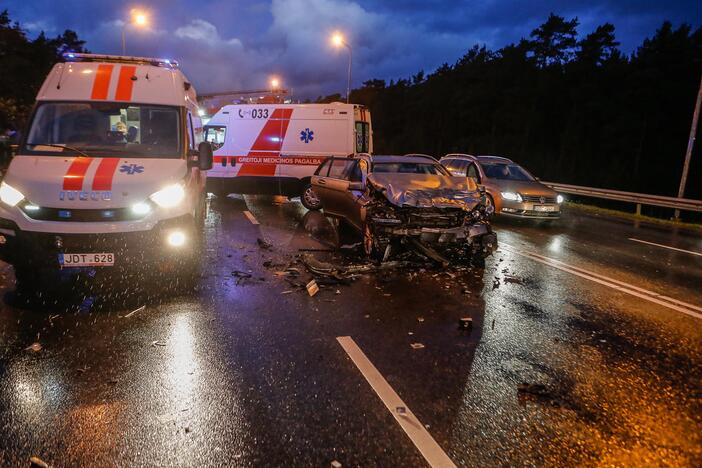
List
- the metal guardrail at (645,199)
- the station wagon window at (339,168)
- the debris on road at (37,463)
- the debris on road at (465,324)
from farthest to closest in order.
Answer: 1. the metal guardrail at (645,199)
2. the station wagon window at (339,168)
3. the debris on road at (465,324)
4. the debris on road at (37,463)

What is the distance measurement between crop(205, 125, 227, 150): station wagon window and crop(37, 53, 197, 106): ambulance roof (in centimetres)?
738

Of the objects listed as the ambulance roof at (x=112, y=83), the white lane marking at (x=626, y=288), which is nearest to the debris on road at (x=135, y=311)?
the ambulance roof at (x=112, y=83)

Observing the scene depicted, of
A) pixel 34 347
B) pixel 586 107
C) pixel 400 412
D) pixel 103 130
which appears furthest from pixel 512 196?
pixel 586 107

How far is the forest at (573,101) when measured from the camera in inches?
1241

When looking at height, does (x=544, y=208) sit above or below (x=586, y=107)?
below

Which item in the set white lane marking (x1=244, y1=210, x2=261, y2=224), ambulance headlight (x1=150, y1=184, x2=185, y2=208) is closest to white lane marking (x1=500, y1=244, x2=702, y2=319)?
ambulance headlight (x1=150, y1=184, x2=185, y2=208)

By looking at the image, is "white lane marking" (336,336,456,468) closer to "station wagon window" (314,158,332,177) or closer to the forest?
"station wagon window" (314,158,332,177)

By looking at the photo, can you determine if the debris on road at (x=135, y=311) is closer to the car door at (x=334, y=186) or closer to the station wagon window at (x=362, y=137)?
the car door at (x=334, y=186)

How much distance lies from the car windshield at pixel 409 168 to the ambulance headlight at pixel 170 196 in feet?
13.0

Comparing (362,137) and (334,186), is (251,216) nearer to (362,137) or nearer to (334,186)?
(334,186)

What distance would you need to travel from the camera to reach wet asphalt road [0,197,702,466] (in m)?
2.99

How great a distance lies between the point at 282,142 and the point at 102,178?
8809mm

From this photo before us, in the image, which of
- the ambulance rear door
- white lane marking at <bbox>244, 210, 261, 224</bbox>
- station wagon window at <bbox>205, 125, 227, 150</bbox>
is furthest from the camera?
station wagon window at <bbox>205, 125, 227, 150</bbox>

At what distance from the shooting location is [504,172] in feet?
44.7
